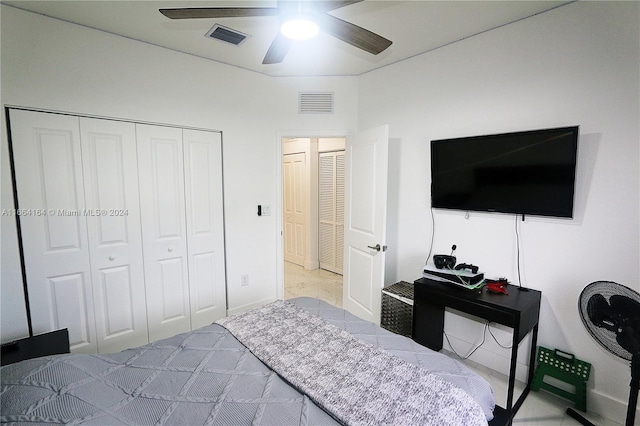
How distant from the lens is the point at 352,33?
5.35 feet

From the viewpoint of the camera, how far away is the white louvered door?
4418 mm

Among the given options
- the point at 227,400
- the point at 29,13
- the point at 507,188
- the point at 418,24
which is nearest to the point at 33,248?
the point at 29,13

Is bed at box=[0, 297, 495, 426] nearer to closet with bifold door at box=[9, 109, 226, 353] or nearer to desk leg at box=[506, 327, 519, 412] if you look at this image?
desk leg at box=[506, 327, 519, 412]

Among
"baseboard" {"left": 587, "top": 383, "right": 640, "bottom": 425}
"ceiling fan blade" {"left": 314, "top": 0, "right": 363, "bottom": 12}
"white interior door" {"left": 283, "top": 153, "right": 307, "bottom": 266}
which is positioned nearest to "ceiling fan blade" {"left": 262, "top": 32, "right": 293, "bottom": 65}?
"ceiling fan blade" {"left": 314, "top": 0, "right": 363, "bottom": 12}

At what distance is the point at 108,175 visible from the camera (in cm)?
235

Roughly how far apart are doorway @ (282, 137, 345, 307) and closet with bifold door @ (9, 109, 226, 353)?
160 cm

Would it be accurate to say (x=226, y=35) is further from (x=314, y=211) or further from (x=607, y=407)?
(x=607, y=407)

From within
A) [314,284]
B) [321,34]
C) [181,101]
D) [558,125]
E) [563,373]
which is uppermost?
[321,34]

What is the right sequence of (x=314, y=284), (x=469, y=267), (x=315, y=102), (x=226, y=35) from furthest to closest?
1. (x=314, y=284)
2. (x=315, y=102)
3. (x=226, y=35)
4. (x=469, y=267)

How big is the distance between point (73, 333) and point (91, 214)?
0.91 m

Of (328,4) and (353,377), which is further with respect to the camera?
(328,4)

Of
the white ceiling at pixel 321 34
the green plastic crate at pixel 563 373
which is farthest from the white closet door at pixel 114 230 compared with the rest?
the green plastic crate at pixel 563 373

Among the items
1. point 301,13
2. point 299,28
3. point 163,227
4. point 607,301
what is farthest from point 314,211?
point 607,301

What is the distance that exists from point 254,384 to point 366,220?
1.91 meters
